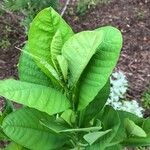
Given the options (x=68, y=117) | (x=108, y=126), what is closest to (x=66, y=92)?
(x=68, y=117)

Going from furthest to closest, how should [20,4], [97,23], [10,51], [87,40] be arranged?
[97,23] → [10,51] → [20,4] → [87,40]

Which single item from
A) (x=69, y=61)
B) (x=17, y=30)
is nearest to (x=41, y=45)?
(x=69, y=61)

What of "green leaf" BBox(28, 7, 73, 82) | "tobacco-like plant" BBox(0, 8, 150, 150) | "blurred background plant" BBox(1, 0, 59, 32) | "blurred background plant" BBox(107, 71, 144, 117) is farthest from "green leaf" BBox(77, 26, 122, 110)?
"blurred background plant" BBox(1, 0, 59, 32)

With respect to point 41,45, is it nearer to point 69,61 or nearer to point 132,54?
point 69,61

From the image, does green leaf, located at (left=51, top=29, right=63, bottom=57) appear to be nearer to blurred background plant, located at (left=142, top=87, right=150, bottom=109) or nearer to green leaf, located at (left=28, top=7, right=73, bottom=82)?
green leaf, located at (left=28, top=7, right=73, bottom=82)

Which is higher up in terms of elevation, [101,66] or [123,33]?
[101,66]

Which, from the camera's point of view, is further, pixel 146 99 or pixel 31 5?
pixel 31 5

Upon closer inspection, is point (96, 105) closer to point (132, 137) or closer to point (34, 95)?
point (132, 137)

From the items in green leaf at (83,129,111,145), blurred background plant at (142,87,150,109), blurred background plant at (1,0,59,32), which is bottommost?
blurred background plant at (142,87,150,109)
